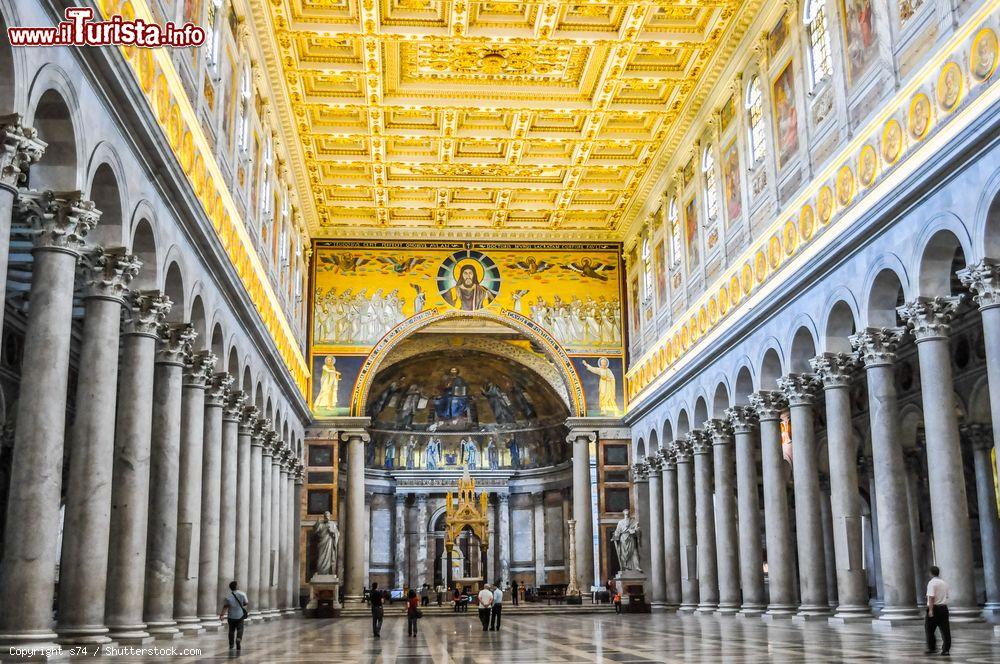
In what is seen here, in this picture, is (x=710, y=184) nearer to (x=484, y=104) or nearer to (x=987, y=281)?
(x=484, y=104)

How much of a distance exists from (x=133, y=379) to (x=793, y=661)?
37.8 ft

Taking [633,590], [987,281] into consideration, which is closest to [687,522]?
[633,590]

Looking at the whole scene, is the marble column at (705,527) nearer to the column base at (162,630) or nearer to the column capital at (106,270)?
the column base at (162,630)

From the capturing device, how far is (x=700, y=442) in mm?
33281

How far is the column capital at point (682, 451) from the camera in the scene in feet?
114

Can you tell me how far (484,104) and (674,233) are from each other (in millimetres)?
8565

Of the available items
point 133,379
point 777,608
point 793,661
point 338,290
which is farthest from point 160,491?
point 338,290

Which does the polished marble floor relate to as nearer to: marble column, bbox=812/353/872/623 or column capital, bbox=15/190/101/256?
marble column, bbox=812/353/872/623

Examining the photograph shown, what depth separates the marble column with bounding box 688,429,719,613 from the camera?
107 ft

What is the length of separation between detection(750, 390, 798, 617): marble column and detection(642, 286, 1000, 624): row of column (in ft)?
0.09

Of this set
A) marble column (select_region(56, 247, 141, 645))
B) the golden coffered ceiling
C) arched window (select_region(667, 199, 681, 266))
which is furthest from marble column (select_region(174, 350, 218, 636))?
arched window (select_region(667, 199, 681, 266))

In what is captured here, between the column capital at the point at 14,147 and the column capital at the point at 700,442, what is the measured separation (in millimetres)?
24153

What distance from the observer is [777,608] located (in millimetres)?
25844

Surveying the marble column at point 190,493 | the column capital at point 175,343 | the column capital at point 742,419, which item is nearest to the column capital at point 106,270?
the column capital at point 175,343
